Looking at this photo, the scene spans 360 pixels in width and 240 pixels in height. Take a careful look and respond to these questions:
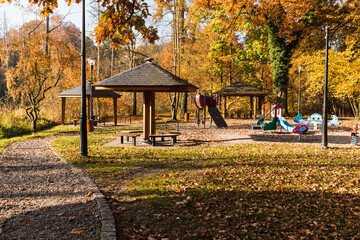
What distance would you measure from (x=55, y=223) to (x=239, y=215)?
291 cm

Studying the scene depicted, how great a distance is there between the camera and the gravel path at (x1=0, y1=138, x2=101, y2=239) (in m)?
4.12

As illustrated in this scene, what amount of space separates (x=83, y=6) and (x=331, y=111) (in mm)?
35138

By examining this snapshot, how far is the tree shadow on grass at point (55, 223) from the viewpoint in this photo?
157 inches

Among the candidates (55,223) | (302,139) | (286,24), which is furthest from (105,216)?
(286,24)

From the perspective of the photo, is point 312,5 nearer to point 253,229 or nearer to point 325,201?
point 325,201

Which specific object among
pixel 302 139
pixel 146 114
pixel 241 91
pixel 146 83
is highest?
pixel 241 91

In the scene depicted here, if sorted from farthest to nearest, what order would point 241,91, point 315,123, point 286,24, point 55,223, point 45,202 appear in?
point 241,91
point 286,24
point 315,123
point 45,202
point 55,223

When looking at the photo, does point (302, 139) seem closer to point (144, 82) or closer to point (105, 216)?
point (144, 82)

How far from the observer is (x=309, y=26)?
88.5 feet

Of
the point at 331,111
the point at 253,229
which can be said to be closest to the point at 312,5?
the point at 331,111

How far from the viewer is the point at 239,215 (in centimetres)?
480

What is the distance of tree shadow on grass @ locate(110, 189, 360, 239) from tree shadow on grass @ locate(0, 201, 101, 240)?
0.42m

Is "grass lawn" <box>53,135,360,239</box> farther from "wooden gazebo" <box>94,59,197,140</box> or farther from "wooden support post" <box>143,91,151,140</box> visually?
"wooden support post" <box>143,91,151,140</box>

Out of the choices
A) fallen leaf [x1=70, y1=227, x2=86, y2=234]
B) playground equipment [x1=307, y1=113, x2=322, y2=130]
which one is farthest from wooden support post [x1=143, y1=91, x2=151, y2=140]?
playground equipment [x1=307, y1=113, x2=322, y2=130]
